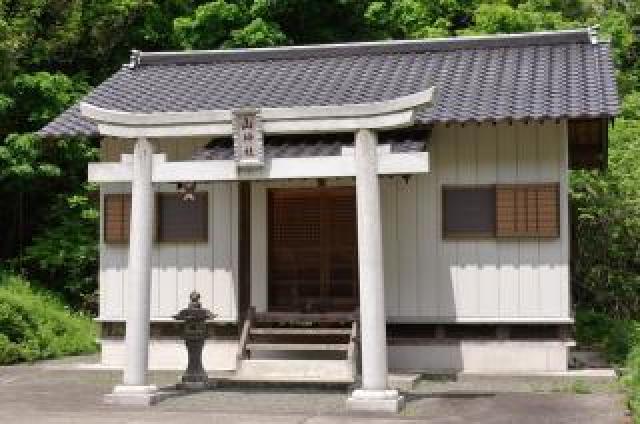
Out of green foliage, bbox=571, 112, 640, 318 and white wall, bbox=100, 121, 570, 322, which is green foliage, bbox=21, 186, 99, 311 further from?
green foliage, bbox=571, 112, 640, 318

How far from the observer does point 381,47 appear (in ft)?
56.0

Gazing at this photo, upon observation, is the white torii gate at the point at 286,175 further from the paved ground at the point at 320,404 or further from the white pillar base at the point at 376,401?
the paved ground at the point at 320,404

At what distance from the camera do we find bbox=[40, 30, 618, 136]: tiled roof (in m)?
13.6

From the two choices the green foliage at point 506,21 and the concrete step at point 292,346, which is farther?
the green foliage at point 506,21

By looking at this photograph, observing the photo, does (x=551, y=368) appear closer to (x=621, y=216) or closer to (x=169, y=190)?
(x=169, y=190)

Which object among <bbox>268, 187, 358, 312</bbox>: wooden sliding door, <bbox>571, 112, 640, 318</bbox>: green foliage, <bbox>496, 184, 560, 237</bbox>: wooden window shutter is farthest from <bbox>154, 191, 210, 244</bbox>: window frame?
<bbox>571, 112, 640, 318</bbox>: green foliage

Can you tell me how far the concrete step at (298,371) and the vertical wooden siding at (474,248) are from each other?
181cm

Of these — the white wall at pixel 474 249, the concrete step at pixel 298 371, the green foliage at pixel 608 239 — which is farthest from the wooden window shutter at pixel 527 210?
the green foliage at pixel 608 239

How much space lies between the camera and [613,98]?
13070 millimetres

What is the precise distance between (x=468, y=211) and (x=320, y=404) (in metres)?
4.38

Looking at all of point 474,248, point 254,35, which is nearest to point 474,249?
point 474,248

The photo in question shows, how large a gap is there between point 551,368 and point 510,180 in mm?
2754

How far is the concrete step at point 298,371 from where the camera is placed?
506 inches

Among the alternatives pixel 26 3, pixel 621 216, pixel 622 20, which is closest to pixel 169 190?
pixel 26 3
